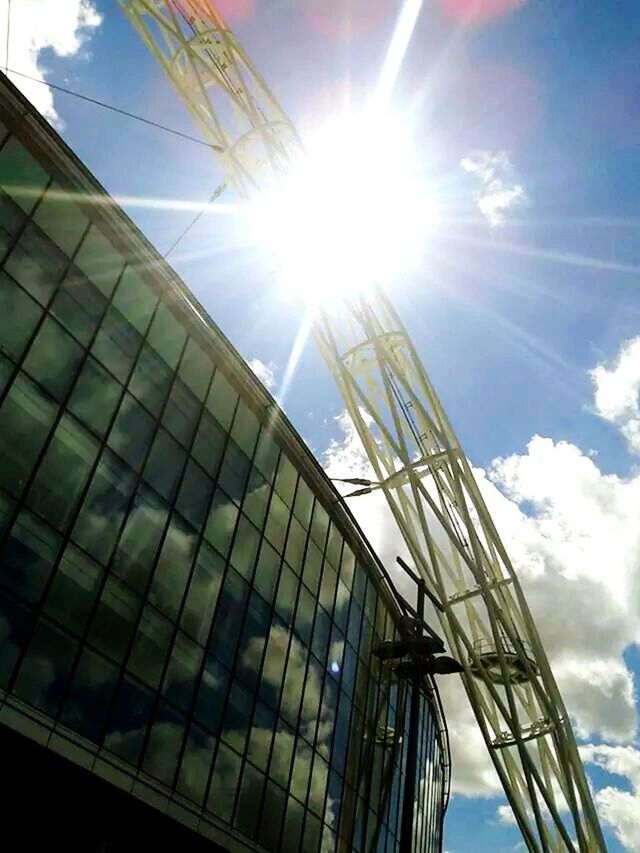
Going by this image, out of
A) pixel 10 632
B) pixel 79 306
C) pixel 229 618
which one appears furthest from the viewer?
pixel 229 618

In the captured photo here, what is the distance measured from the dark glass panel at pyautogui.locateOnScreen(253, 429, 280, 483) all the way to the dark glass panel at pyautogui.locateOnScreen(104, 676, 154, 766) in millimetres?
9427

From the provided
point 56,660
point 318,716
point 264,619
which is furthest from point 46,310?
point 318,716

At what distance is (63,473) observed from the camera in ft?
57.9

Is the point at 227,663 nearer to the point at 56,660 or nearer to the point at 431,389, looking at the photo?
the point at 56,660

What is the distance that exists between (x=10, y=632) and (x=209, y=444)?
936 centimetres

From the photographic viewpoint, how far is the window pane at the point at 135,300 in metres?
20.8

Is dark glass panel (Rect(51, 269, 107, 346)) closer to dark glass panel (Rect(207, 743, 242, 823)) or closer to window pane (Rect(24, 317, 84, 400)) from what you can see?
window pane (Rect(24, 317, 84, 400))

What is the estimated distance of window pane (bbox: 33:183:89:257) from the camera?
1875cm

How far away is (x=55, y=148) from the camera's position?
19.3m

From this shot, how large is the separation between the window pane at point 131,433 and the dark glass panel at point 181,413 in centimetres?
93

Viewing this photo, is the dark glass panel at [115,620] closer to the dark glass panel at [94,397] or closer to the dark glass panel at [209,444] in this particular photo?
the dark glass panel at [94,397]

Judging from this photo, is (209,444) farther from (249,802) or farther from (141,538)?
(249,802)


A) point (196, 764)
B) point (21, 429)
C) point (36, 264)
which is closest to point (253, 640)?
point (196, 764)

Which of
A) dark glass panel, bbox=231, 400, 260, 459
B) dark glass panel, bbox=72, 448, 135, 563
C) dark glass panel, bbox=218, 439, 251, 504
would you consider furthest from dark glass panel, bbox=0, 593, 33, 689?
dark glass panel, bbox=231, 400, 260, 459
